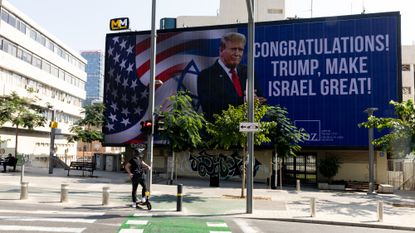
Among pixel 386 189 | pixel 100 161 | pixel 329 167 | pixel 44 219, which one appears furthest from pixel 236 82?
pixel 44 219

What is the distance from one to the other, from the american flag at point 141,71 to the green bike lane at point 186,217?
14.1 meters

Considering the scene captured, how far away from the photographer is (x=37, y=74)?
5203cm

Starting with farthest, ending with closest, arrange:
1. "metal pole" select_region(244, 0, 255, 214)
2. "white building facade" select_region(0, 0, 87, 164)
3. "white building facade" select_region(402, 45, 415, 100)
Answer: "white building facade" select_region(402, 45, 415, 100), "white building facade" select_region(0, 0, 87, 164), "metal pole" select_region(244, 0, 255, 214)

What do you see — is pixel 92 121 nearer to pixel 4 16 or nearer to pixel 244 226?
pixel 4 16

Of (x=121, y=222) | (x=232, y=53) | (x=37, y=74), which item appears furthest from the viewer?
(x=37, y=74)

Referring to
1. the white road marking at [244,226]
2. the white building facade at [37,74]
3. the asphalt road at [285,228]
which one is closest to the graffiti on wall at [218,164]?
the white building facade at [37,74]

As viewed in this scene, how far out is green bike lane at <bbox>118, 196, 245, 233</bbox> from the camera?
10.0 meters

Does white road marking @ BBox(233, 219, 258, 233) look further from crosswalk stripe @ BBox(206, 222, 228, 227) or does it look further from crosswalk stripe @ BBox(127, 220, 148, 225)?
crosswalk stripe @ BBox(127, 220, 148, 225)

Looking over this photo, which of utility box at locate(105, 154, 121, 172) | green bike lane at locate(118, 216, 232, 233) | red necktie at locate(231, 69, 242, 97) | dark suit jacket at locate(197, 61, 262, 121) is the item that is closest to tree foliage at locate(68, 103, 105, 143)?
utility box at locate(105, 154, 121, 172)

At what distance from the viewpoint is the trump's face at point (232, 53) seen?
28453mm

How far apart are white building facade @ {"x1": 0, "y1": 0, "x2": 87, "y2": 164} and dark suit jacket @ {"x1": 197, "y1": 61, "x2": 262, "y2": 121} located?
1640 cm

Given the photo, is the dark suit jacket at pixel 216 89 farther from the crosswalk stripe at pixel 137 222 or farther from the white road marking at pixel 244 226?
the crosswalk stripe at pixel 137 222

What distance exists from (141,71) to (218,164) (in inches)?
391

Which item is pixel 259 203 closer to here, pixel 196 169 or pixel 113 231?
pixel 113 231
